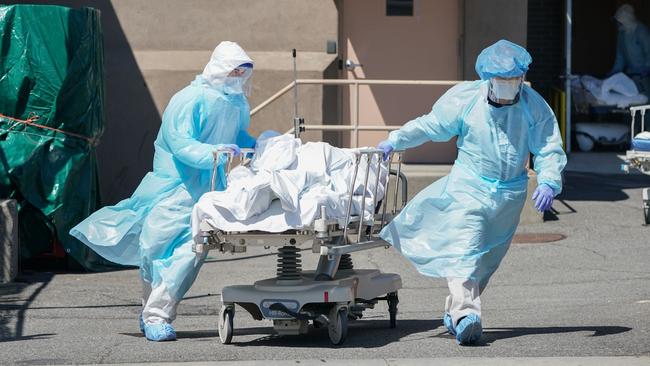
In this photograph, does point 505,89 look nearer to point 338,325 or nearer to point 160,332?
point 338,325

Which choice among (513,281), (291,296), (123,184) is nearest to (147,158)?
(123,184)

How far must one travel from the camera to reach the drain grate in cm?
1268

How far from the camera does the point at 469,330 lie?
7648 mm

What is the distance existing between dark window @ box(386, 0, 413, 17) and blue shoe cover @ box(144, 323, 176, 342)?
8059 mm

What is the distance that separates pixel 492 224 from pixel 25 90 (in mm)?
5385

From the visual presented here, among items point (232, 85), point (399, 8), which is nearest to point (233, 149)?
point (232, 85)

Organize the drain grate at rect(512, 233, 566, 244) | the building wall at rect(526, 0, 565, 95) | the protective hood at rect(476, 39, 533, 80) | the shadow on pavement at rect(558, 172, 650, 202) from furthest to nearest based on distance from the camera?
1. the building wall at rect(526, 0, 565, 95)
2. the shadow on pavement at rect(558, 172, 650, 202)
3. the drain grate at rect(512, 233, 566, 244)
4. the protective hood at rect(476, 39, 533, 80)

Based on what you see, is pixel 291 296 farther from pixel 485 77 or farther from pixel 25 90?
pixel 25 90

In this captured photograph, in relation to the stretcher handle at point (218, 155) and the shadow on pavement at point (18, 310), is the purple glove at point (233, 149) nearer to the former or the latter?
Result: the stretcher handle at point (218, 155)

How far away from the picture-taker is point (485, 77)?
311 inches

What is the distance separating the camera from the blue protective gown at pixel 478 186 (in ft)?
26.0

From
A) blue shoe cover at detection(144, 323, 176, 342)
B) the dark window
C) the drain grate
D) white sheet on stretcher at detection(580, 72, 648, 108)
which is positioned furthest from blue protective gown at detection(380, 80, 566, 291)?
white sheet on stretcher at detection(580, 72, 648, 108)

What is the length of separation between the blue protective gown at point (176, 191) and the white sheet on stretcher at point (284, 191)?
0.44m

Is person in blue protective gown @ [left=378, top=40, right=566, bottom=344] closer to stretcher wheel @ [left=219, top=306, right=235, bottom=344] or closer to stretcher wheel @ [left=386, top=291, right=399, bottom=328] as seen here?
stretcher wheel @ [left=386, top=291, right=399, bottom=328]
